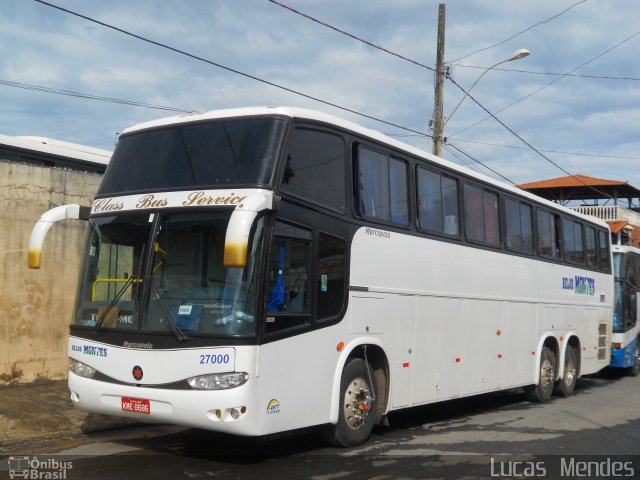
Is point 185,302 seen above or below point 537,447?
above

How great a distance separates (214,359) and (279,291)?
0.98 m

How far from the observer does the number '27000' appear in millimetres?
6812

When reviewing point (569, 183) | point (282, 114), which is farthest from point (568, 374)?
point (569, 183)

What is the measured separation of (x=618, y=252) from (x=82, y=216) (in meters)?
15.5

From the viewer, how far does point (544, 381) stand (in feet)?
46.5

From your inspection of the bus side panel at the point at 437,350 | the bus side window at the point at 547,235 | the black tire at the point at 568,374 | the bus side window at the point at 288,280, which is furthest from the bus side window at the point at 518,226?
the bus side window at the point at 288,280

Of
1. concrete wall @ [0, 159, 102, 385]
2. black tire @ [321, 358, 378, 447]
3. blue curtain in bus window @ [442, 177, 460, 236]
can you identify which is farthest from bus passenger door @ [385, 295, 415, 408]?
concrete wall @ [0, 159, 102, 385]

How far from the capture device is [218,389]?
6805 mm

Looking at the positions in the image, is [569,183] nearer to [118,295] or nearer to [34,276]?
[34,276]

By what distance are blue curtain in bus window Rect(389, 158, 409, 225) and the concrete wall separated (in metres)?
5.77

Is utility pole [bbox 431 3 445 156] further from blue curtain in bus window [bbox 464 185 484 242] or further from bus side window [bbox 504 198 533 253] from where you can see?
blue curtain in bus window [bbox 464 185 484 242]

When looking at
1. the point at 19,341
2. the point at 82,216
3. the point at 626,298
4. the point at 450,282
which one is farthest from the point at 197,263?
the point at 626,298

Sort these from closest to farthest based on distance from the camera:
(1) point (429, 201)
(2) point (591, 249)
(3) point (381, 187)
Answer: (3) point (381, 187), (1) point (429, 201), (2) point (591, 249)

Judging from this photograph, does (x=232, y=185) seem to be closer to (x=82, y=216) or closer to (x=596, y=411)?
(x=82, y=216)
